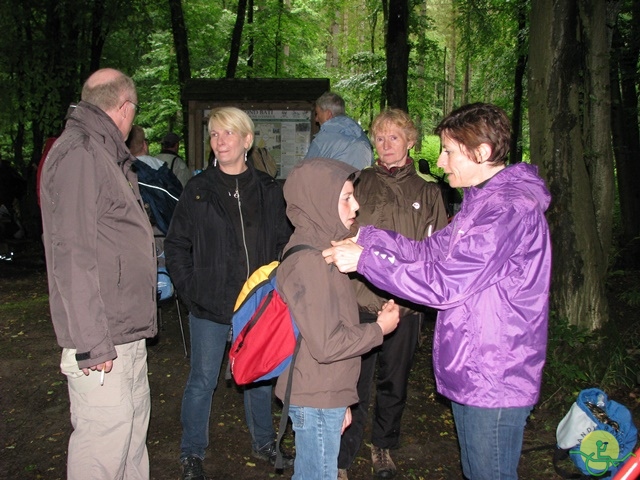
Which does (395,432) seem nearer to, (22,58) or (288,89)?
(288,89)

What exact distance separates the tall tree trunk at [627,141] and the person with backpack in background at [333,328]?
9.35 metres

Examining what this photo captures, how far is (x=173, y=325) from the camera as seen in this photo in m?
6.91

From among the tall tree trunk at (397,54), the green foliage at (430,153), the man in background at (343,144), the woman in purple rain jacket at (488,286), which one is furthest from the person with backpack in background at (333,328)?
the green foliage at (430,153)

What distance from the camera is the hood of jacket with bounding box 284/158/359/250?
7.81ft

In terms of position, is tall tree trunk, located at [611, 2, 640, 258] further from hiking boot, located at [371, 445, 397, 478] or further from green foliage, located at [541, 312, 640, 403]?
hiking boot, located at [371, 445, 397, 478]

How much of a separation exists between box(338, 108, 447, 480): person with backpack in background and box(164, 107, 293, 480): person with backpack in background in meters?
0.62

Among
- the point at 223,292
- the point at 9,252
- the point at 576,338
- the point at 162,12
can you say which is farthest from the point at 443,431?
the point at 162,12

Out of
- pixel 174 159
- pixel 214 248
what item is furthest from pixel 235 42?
pixel 214 248

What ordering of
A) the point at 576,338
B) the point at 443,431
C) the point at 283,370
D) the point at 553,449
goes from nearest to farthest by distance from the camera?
the point at 283,370 → the point at 553,449 → the point at 443,431 → the point at 576,338

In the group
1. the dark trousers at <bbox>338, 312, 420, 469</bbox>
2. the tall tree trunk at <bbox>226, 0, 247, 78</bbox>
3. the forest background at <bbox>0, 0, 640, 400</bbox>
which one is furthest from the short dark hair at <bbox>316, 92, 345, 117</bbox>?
the tall tree trunk at <bbox>226, 0, 247, 78</bbox>

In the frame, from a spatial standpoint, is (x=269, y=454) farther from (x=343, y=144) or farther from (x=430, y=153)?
(x=430, y=153)

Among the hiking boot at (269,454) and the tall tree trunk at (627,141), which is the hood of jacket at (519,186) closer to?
the hiking boot at (269,454)

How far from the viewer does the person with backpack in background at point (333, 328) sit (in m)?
2.31

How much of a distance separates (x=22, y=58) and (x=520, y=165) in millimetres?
11473
